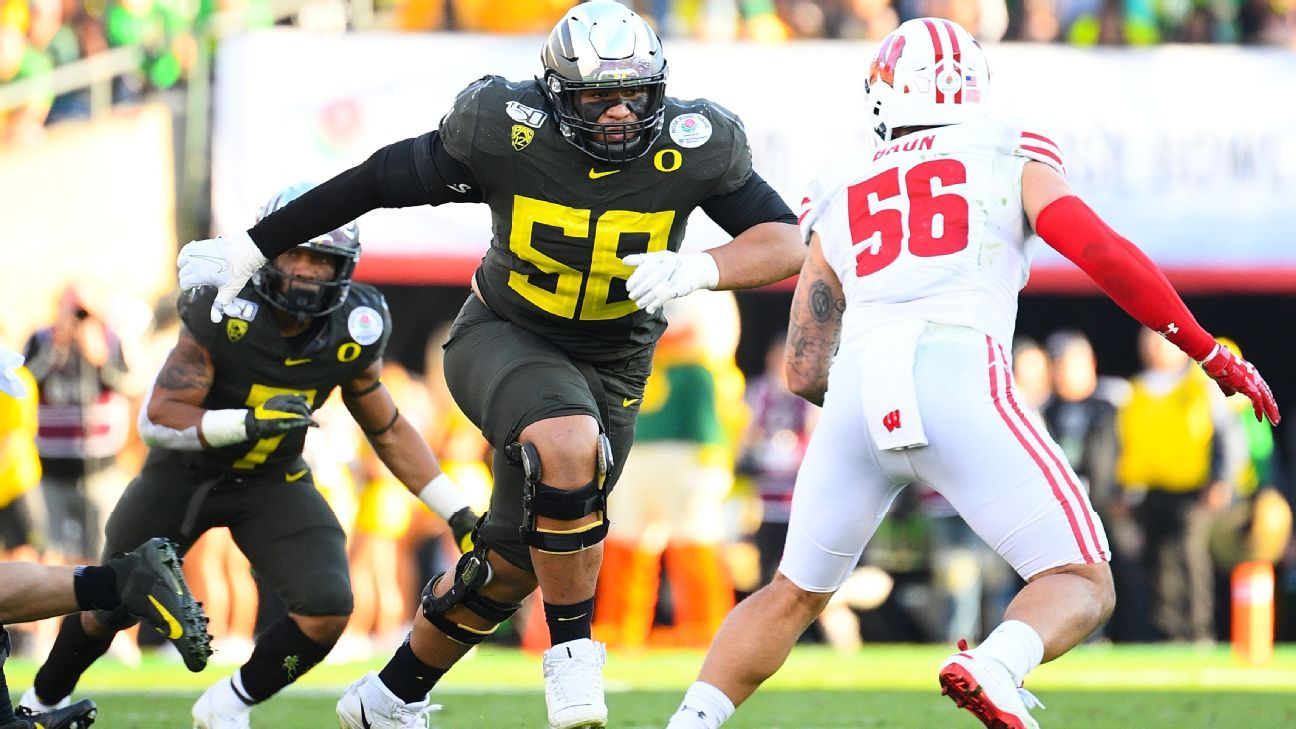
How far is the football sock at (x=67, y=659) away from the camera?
17.0ft

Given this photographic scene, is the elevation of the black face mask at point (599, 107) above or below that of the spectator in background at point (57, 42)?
above

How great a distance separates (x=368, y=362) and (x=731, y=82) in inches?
212

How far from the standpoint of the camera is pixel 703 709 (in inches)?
150

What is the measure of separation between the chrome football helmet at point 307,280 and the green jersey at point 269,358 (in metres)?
0.06

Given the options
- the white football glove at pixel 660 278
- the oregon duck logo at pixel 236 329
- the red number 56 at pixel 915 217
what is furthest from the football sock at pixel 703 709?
the oregon duck logo at pixel 236 329

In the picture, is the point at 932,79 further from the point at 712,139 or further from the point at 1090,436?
the point at 1090,436

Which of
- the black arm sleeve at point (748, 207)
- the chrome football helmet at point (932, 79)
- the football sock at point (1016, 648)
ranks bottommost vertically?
the football sock at point (1016, 648)

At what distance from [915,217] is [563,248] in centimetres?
88

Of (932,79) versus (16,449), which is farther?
(16,449)

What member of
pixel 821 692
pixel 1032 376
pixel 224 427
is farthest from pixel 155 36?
pixel 224 427

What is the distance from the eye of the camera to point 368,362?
5301 mm

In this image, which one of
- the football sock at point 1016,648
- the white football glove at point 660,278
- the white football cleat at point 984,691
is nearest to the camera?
the white football cleat at point 984,691

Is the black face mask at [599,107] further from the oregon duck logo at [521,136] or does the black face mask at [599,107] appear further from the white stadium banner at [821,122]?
the white stadium banner at [821,122]

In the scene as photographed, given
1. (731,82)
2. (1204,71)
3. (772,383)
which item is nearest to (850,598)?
(772,383)
